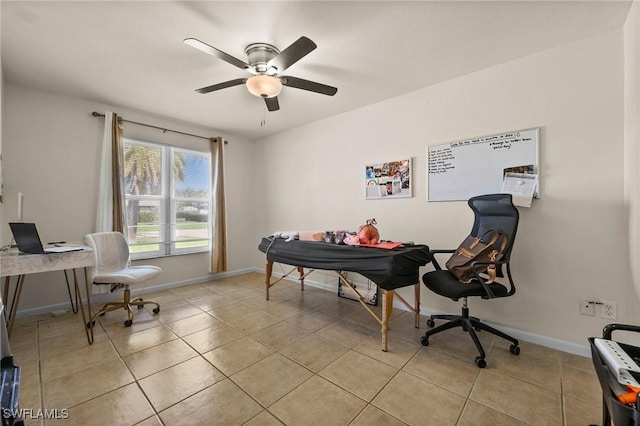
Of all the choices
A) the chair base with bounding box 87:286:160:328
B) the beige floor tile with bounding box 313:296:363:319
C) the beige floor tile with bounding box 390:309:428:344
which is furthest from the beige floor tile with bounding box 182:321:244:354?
the beige floor tile with bounding box 390:309:428:344

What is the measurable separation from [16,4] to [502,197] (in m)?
3.75

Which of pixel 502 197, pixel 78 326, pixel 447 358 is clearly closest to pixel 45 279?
pixel 78 326

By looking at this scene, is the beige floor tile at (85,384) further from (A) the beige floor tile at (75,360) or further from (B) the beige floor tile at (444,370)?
(B) the beige floor tile at (444,370)

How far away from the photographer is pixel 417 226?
9.19ft

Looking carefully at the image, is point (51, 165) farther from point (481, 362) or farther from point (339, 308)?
point (481, 362)

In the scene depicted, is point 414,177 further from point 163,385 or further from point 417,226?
point 163,385

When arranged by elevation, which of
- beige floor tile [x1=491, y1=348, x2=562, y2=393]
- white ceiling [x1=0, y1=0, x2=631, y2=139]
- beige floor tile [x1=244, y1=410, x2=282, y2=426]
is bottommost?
beige floor tile [x1=491, y1=348, x2=562, y2=393]

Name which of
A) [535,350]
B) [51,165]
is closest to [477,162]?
[535,350]

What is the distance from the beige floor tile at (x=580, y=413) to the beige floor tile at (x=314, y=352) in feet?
4.41

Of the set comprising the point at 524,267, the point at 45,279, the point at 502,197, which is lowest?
the point at 45,279

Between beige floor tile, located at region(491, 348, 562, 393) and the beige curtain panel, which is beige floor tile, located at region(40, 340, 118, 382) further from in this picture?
beige floor tile, located at region(491, 348, 562, 393)

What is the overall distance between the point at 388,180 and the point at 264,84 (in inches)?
68.5

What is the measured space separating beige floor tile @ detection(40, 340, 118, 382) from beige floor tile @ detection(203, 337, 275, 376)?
2.54 feet

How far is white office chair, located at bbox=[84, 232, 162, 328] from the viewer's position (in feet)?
8.14
